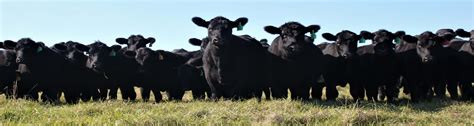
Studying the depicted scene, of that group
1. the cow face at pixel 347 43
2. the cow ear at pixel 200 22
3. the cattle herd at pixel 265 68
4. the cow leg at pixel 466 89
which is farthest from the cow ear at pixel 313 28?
the cow leg at pixel 466 89

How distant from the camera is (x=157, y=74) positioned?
14.9 metres

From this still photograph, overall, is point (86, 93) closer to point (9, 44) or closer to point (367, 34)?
point (9, 44)

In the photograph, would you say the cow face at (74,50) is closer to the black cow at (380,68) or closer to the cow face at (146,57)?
the cow face at (146,57)

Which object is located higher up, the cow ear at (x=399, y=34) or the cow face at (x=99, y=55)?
the cow ear at (x=399, y=34)

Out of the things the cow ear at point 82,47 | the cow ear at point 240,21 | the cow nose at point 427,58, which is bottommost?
the cow nose at point 427,58

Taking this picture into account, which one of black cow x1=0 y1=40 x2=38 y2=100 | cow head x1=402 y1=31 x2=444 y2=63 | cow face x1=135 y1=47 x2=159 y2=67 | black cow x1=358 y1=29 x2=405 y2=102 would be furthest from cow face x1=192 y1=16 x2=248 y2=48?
black cow x1=0 y1=40 x2=38 y2=100

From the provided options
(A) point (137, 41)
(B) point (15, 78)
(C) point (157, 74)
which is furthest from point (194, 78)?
(B) point (15, 78)

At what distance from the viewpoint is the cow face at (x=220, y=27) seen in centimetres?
1232

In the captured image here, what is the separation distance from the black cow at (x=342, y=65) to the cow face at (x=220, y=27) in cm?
219

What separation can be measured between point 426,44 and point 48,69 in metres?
8.66

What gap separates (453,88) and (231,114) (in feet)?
23.1

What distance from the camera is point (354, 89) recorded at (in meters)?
13.2

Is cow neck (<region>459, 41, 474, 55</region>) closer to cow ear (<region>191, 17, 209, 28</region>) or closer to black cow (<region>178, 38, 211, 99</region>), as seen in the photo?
cow ear (<region>191, 17, 209, 28</region>)

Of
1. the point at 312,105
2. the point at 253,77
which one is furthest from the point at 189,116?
the point at 253,77
